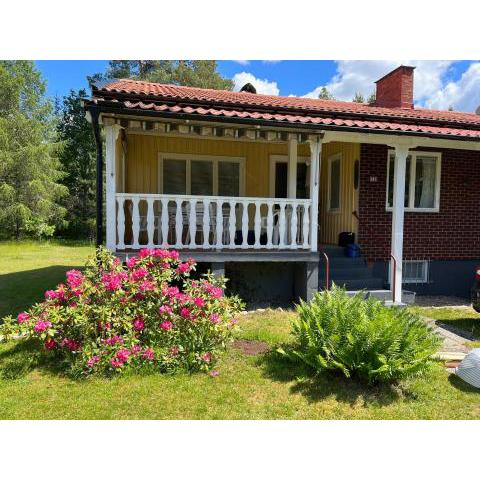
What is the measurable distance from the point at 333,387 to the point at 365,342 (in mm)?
618

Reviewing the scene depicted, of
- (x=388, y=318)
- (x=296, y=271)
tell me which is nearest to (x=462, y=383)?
(x=388, y=318)

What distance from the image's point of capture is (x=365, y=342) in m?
4.13

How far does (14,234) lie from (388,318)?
26.1m

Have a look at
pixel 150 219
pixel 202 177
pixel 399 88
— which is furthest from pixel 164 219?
pixel 399 88

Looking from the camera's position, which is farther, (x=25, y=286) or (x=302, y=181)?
(x=302, y=181)

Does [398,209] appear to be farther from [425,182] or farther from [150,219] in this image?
[150,219]

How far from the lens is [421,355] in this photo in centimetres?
412

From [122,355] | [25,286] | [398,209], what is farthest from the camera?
[25,286]

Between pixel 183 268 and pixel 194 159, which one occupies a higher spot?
pixel 194 159

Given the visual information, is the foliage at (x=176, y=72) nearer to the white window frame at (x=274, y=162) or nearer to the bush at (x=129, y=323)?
the white window frame at (x=274, y=162)

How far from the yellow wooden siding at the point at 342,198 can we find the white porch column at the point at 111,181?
5.59m

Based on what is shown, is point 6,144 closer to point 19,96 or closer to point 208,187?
point 19,96

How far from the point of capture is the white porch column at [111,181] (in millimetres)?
6332

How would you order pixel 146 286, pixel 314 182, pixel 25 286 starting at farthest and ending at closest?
pixel 25 286 < pixel 314 182 < pixel 146 286
